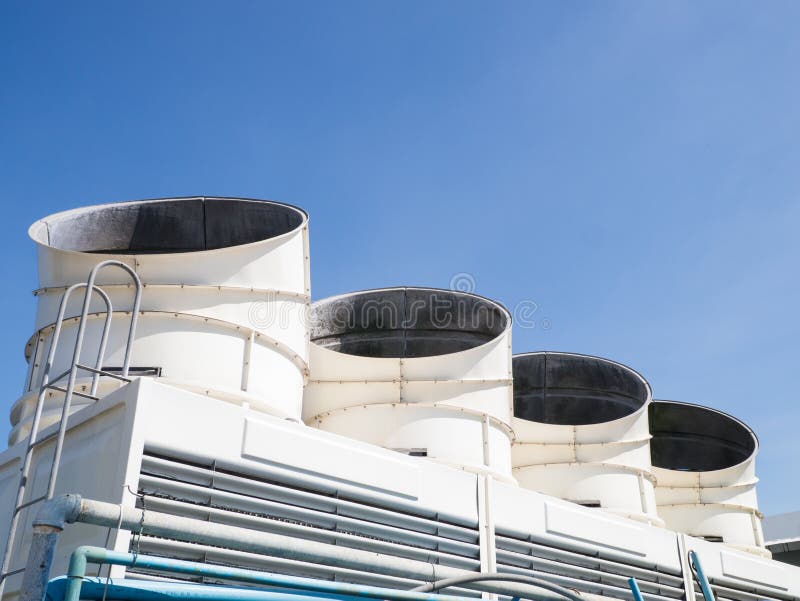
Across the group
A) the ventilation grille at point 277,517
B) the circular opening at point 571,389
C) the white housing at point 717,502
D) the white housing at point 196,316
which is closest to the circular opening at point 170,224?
the white housing at point 196,316

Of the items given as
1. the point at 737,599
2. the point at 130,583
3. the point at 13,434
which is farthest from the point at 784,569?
the point at 130,583

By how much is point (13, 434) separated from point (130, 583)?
6950 mm

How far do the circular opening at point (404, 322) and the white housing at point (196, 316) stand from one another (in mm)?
3884

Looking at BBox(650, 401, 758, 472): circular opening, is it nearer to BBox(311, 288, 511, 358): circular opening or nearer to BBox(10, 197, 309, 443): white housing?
BBox(311, 288, 511, 358): circular opening

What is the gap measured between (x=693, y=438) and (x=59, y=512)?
18448 millimetres

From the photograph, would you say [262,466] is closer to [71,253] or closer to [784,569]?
[71,253]

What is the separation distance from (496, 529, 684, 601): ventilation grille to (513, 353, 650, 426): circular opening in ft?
21.8

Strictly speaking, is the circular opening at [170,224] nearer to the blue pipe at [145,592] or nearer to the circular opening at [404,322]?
the circular opening at [404,322]

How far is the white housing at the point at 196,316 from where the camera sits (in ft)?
30.1

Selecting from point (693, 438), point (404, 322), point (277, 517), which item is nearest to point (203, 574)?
point (277, 517)

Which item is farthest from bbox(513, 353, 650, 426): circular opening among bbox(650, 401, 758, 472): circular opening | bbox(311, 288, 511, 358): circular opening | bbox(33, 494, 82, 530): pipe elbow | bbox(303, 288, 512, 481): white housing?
bbox(33, 494, 82, 530): pipe elbow

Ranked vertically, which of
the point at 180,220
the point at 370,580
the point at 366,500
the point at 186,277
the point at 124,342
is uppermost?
the point at 180,220

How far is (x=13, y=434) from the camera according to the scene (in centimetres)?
948

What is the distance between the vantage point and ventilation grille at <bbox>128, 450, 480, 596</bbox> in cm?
645
